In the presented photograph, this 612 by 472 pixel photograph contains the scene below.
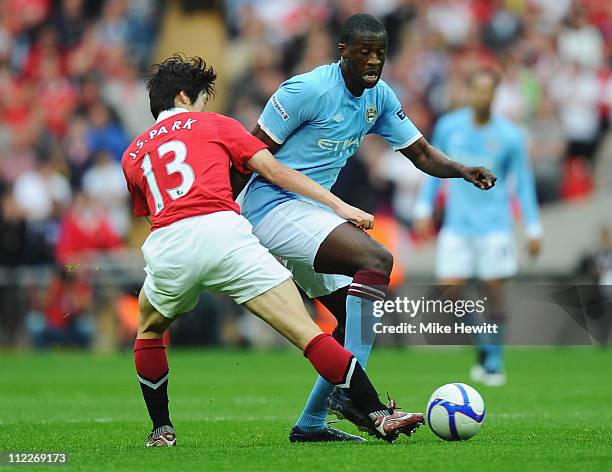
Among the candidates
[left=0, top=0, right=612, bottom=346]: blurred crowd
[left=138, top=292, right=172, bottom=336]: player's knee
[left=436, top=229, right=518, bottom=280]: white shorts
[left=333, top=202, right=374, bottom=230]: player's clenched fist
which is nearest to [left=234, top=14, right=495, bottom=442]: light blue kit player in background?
[left=333, top=202, right=374, bottom=230]: player's clenched fist

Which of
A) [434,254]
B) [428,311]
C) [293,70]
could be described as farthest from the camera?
[293,70]

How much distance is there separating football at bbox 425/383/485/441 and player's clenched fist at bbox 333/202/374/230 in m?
1.11

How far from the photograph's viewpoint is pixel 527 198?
44.5 ft

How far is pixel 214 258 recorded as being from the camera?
6941 millimetres

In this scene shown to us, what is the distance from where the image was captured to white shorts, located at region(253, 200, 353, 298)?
7527 millimetres

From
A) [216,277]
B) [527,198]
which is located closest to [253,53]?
[527,198]

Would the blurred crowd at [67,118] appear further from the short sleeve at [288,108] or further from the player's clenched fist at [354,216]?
the player's clenched fist at [354,216]

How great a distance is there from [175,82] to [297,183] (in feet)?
3.15

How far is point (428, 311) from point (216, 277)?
9.81 ft

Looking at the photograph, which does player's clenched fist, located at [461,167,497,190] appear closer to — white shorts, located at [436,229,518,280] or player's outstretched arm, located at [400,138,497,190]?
player's outstretched arm, located at [400,138,497,190]

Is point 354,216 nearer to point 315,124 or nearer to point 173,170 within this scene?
point 315,124

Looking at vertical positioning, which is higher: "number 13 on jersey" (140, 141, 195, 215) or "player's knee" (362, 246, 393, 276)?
"number 13 on jersey" (140, 141, 195, 215)

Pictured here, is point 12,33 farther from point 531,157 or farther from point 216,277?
point 216,277

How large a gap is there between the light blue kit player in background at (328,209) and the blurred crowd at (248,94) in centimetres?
1075
